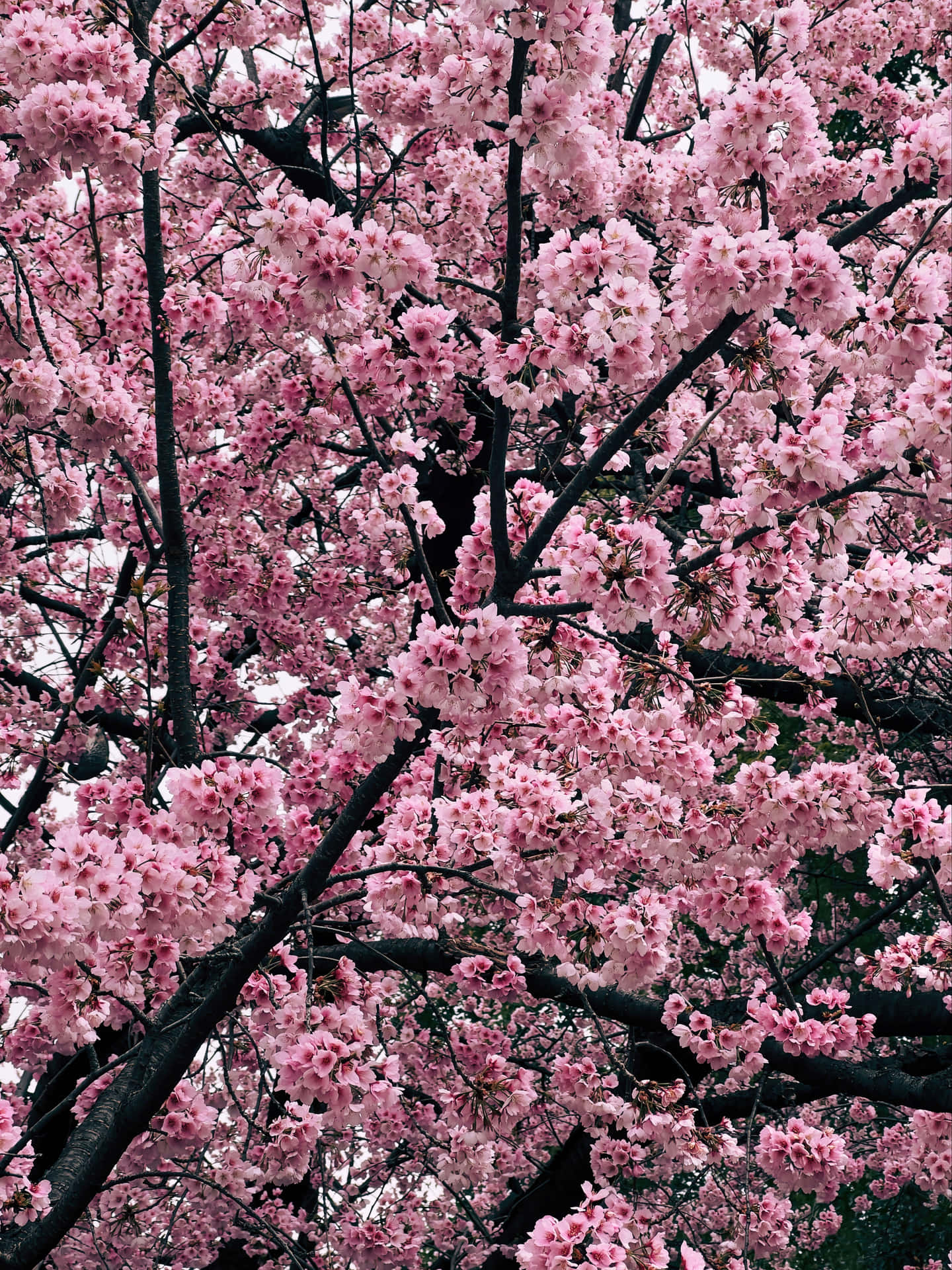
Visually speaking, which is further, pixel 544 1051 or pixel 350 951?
pixel 544 1051

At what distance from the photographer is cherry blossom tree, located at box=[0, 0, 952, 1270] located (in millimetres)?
3467

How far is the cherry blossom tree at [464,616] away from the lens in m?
3.47

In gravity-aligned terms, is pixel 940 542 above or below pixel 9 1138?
above

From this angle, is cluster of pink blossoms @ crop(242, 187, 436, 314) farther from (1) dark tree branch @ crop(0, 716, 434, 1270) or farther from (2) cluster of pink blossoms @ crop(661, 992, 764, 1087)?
(2) cluster of pink blossoms @ crop(661, 992, 764, 1087)

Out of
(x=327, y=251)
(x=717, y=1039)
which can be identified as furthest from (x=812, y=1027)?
(x=327, y=251)

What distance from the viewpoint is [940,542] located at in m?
6.08

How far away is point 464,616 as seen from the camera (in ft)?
11.3

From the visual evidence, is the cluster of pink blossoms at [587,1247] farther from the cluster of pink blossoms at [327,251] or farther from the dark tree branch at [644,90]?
the dark tree branch at [644,90]

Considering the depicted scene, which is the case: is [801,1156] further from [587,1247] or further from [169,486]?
[169,486]

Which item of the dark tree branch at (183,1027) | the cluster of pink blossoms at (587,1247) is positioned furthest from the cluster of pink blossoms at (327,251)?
the cluster of pink blossoms at (587,1247)

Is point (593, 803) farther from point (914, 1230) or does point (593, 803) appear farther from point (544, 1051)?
point (914, 1230)

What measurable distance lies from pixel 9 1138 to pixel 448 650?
2.28 metres

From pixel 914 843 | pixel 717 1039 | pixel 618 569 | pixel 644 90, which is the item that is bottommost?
pixel 717 1039

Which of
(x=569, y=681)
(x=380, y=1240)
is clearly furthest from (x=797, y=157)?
(x=380, y=1240)
